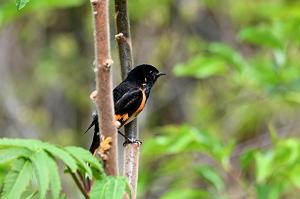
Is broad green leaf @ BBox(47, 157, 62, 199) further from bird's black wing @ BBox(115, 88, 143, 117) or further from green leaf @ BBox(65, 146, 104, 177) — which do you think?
bird's black wing @ BBox(115, 88, 143, 117)

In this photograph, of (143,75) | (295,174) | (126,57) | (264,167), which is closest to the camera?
(126,57)

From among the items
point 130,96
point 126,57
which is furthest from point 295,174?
point 126,57

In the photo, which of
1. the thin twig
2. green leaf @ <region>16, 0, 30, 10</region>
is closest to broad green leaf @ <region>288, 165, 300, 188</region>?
the thin twig

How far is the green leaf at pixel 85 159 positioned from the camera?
1.62 metres

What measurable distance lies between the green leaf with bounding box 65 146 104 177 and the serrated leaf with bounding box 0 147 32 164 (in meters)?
0.11

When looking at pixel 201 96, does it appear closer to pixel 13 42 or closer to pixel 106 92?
pixel 13 42

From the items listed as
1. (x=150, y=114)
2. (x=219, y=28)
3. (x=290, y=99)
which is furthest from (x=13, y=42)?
(x=290, y=99)

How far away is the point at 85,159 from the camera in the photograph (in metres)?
1.64

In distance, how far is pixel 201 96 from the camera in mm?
8156

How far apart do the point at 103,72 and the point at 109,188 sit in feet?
0.97

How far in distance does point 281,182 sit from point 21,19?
17.5 feet

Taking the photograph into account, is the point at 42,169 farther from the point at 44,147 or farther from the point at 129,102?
the point at 129,102

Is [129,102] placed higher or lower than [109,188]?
higher

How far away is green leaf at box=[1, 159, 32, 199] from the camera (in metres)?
1.52
